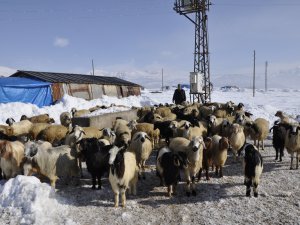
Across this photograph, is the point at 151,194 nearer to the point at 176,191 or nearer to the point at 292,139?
the point at 176,191

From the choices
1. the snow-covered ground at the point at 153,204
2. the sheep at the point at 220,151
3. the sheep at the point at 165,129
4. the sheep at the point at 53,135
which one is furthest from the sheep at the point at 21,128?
the sheep at the point at 220,151

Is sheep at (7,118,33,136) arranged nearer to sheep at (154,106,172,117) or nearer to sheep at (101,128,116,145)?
sheep at (101,128,116,145)

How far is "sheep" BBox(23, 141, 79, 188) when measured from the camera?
7.72 meters

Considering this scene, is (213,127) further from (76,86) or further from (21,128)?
(76,86)

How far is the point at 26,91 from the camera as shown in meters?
23.5

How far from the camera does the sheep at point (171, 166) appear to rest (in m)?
7.35

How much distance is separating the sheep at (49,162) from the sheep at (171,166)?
7.45 feet

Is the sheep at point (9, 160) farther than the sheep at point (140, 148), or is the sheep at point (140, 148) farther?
the sheep at point (140, 148)

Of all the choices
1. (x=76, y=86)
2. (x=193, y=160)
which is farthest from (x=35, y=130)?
Result: (x=76, y=86)

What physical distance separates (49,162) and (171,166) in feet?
9.81

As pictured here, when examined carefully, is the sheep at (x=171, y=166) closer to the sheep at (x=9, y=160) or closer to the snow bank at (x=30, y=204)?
the snow bank at (x=30, y=204)

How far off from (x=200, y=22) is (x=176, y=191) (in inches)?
937

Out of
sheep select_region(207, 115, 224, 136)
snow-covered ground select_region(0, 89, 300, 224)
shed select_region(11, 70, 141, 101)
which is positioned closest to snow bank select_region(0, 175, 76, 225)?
snow-covered ground select_region(0, 89, 300, 224)

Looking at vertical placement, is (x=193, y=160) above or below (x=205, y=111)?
below
